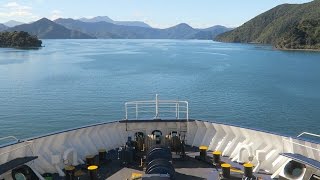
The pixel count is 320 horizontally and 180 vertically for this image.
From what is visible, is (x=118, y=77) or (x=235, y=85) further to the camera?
(x=118, y=77)

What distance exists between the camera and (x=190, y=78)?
7850cm

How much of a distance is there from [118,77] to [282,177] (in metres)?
69.2

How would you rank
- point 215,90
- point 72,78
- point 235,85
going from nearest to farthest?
point 215,90
point 235,85
point 72,78

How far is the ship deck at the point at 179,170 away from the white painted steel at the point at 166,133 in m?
0.56

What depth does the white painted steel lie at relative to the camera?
39.3 feet

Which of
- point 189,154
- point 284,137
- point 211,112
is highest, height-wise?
point 284,137

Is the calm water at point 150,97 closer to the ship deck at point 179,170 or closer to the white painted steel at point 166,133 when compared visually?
the white painted steel at point 166,133

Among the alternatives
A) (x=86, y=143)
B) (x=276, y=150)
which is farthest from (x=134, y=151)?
(x=276, y=150)

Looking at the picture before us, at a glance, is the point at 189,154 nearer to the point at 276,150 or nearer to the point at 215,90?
the point at 276,150

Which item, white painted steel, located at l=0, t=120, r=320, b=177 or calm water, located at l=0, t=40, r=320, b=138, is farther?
calm water, located at l=0, t=40, r=320, b=138

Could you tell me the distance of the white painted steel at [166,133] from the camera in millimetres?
11984

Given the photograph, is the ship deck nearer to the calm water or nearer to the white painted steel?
the white painted steel

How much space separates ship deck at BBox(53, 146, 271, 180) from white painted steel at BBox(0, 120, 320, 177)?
1.84 ft

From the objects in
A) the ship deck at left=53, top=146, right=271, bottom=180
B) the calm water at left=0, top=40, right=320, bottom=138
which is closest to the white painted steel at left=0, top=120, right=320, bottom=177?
the ship deck at left=53, top=146, right=271, bottom=180
